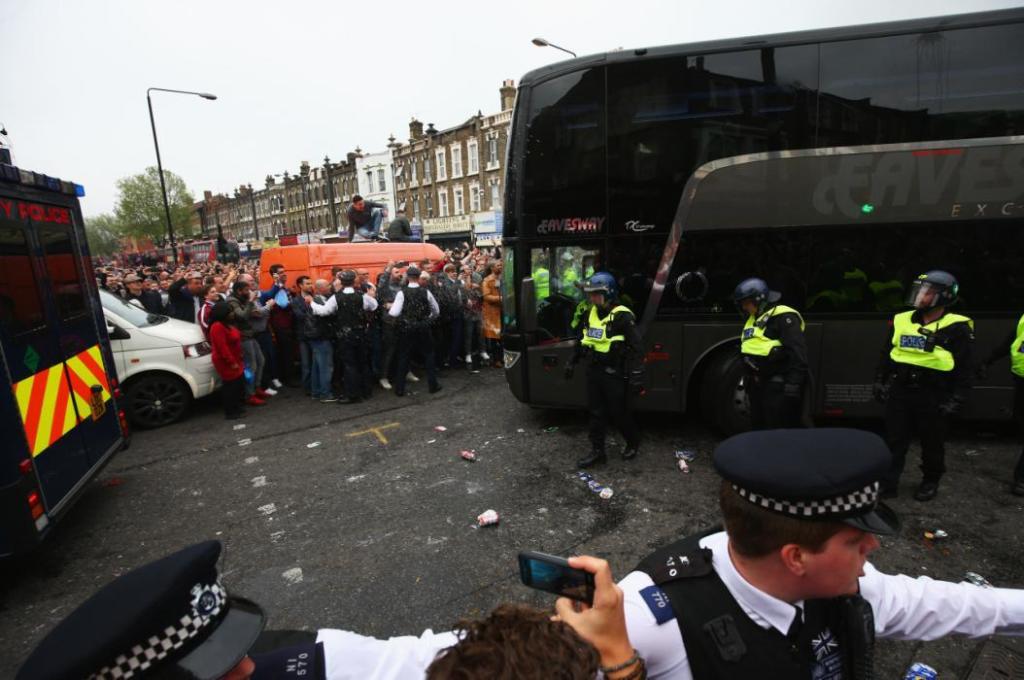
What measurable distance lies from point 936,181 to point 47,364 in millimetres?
8052

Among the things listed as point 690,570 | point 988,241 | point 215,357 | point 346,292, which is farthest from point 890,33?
point 215,357

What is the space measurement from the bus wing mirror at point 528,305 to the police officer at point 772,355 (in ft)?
7.04

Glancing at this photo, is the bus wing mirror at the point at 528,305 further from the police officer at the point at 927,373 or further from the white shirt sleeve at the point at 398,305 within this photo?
the police officer at the point at 927,373

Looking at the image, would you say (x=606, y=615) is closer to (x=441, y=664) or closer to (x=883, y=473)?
(x=441, y=664)

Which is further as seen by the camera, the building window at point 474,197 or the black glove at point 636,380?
the building window at point 474,197

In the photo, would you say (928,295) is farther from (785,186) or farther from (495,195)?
(495,195)

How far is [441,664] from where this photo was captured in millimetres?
985

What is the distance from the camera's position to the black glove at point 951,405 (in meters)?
4.25

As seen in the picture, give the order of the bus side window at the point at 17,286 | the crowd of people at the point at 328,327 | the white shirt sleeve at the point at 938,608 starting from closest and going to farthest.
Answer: the white shirt sleeve at the point at 938,608 → the bus side window at the point at 17,286 → the crowd of people at the point at 328,327

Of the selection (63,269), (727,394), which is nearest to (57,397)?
(63,269)

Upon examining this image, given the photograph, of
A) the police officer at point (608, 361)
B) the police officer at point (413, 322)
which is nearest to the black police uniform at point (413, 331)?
the police officer at point (413, 322)

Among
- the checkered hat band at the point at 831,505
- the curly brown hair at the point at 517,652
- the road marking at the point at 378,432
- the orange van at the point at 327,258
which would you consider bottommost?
the road marking at the point at 378,432

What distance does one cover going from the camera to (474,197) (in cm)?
3859

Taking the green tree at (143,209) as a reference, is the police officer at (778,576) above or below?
below
